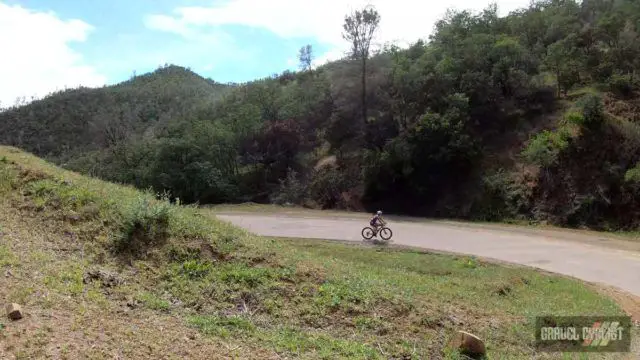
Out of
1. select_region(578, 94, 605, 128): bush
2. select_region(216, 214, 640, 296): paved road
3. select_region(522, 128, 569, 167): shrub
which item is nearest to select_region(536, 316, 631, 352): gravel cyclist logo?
select_region(216, 214, 640, 296): paved road

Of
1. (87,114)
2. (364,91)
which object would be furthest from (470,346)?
(87,114)

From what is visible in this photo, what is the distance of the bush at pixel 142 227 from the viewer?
837 centimetres

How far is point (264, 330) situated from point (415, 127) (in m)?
23.0

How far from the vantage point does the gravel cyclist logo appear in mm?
7586

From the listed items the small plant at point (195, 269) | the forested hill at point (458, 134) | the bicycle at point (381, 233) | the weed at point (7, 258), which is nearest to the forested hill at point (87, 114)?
the forested hill at point (458, 134)

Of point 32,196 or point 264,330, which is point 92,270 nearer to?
point 264,330

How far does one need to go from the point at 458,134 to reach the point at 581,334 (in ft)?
65.5

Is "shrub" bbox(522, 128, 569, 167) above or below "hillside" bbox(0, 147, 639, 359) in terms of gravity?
above

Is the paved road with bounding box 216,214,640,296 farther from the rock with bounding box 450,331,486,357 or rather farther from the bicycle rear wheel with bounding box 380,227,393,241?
the rock with bounding box 450,331,486,357

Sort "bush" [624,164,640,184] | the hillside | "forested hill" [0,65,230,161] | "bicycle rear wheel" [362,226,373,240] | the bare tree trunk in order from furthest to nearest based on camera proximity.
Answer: "forested hill" [0,65,230,161]
the bare tree trunk
"bush" [624,164,640,184]
"bicycle rear wheel" [362,226,373,240]
the hillside

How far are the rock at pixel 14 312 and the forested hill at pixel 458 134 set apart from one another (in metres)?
22.8

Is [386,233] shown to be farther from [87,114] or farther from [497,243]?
[87,114]

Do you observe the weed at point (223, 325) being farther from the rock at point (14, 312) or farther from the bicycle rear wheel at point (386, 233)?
the bicycle rear wheel at point (386, 233)

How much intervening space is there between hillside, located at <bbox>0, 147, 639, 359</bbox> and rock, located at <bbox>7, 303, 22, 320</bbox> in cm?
9
